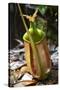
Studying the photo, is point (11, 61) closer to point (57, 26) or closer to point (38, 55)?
point (38, 55)

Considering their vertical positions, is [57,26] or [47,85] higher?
[57,26]

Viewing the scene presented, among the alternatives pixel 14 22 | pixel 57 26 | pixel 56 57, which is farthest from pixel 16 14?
pixel 56 57

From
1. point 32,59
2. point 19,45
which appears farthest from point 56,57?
point 19,45

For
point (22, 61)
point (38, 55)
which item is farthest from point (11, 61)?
point (38, 55)

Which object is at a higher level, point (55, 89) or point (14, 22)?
point (14, 22)

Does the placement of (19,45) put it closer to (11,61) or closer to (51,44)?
(11,61)

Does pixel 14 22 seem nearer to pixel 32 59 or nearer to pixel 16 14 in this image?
pixel 16 14

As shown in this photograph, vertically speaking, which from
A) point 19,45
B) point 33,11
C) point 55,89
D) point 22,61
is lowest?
point 55,89
